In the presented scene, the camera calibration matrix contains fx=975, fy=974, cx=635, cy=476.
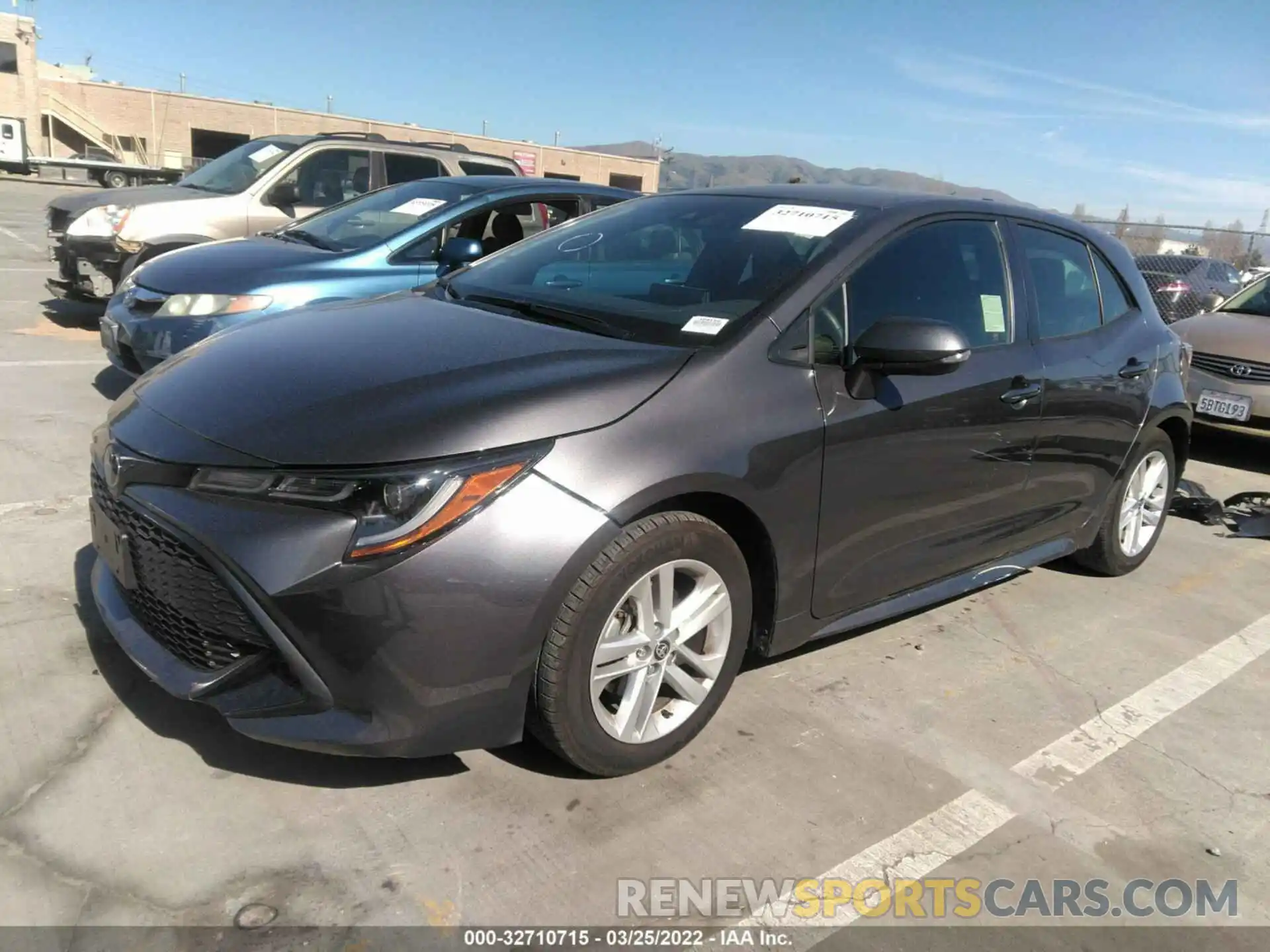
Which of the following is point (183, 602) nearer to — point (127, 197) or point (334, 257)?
point (334, 257)

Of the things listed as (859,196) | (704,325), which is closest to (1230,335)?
(859,196)

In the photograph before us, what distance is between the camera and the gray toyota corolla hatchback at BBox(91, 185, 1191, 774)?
230cm

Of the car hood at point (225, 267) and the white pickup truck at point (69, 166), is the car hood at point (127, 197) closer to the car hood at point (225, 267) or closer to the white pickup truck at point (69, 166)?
the car hood at point (225, 267)

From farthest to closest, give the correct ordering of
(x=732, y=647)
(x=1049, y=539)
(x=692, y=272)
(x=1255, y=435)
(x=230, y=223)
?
(x=230, y=223) < (x=1255, y=435) < (x=1049, y=539) < (x=692, y=272) < (x=732, y=647)

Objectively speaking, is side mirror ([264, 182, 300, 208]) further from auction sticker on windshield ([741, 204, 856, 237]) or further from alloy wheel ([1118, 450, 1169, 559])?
alloy wheel ([1118, 450, 1169, 559])

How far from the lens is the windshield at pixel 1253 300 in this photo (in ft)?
27.3

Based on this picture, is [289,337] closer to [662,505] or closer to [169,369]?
[169,369]

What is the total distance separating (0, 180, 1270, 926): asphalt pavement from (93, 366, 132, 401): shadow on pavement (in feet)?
7.91

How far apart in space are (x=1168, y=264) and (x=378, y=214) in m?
13.5

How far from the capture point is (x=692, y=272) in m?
3.38

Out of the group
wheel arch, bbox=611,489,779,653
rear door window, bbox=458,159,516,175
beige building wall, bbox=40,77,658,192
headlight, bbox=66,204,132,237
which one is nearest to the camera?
wheel arch, bbox=611,489,779,653

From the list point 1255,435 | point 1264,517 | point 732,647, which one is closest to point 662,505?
point 732,647

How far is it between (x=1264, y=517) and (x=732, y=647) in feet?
14.6

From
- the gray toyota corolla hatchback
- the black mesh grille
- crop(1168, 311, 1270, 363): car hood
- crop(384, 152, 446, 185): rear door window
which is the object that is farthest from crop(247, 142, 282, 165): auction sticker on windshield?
crop(1168, 311, 1270, 363): car hood
